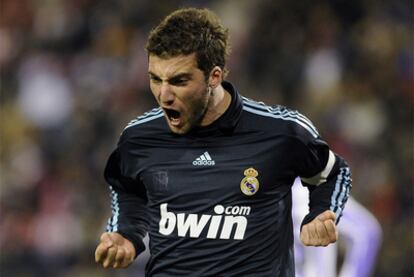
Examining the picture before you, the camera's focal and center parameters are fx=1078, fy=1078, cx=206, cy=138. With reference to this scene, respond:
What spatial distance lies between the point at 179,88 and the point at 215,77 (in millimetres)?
209

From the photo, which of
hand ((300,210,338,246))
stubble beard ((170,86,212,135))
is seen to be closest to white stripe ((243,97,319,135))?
stubble beard ((170,86,212,135))

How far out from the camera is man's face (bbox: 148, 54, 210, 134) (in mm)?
4188

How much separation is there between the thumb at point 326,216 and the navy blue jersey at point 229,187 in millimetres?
77

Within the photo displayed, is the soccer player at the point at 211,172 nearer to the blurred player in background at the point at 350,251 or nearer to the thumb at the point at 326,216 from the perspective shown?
the thumb at the point at 326,216

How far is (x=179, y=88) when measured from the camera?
4.21m

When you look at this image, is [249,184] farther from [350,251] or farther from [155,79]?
[350,251]

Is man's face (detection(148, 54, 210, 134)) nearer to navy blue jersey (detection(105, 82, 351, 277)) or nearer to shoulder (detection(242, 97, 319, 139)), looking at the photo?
navy blue jersey (detection(105, 82, 351, 277))

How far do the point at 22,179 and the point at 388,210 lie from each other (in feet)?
12.9

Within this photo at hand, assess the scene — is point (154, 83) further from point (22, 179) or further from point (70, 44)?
point (70, 44)

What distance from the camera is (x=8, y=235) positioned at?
35.9 feet

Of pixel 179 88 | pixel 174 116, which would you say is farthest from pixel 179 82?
pixel 174 116

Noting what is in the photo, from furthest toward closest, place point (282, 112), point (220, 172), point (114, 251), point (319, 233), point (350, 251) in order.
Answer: point (350, 251), point (282, 112), point (220, 172), point (114, 251), point (319, 233)

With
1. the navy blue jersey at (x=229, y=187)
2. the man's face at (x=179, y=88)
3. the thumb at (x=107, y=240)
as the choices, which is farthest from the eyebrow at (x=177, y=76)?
the thumb at (x=107, y=240)

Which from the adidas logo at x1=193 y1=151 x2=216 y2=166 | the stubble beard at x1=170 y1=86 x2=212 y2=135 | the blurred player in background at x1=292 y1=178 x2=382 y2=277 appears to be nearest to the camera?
the stubble beard at x1=170 y1=86 x2=212 y2=135
